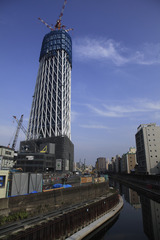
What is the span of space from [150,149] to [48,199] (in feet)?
314

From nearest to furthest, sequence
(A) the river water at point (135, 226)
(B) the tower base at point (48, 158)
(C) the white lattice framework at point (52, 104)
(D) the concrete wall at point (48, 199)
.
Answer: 1. (D) the concrete wall at point (48, 199)
2. (A) the river water at point (135, 226)
3. (B) the tower base at point (48, 158)
4. (C) the white lattice framework at point (52, 104)

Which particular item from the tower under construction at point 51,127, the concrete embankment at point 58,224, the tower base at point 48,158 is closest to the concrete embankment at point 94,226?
the concrete embankment at point 58,224

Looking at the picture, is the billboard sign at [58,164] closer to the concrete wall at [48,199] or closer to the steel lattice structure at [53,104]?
the steel lattice structure at [53,104]

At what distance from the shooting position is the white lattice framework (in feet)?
568

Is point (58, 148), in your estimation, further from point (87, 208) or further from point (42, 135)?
point (87, 208)

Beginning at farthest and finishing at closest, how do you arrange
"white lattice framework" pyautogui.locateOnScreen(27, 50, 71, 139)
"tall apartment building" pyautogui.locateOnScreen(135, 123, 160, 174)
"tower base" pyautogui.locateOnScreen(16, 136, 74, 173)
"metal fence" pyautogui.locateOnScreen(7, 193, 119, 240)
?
"white lattice framework" pyautogui.locateOnScreen(27, 50, 71, 139) < "tower base" pyautogui.locateOnScreen(16, 136, 74, 173) < "tall apartment building" pyautogui.locateOnScreen(135, 123, 160, 174) < "metal fence" pyautogui.locateOnScreen(7, 193, 119, 240)

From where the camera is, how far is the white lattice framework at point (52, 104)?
173 m

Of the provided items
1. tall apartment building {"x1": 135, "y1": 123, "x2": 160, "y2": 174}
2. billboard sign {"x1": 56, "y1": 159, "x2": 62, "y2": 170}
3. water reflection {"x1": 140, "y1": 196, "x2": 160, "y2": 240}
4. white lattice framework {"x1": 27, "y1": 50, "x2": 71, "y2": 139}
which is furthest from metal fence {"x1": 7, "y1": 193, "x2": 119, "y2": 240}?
white lattice framework {"x1": 27, "y1": 50, "x2": 71, "y2": 139}

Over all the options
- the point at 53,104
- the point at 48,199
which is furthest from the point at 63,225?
the point at 53,104

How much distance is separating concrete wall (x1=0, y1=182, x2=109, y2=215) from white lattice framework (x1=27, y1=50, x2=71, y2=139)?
4955 inches

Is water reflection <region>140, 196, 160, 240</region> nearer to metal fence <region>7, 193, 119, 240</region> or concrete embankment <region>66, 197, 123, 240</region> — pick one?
concrete embankment <region>66, 197, 123, 240</region>

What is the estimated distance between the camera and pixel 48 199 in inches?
1201

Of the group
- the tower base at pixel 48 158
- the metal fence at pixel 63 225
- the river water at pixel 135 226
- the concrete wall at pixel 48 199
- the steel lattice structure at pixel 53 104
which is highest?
the steel lattice structure at pixel 53 104

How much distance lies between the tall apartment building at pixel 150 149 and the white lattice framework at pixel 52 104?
8358cm
